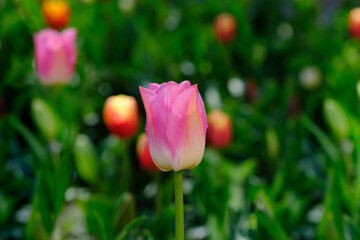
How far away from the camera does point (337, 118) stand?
3.66 ft

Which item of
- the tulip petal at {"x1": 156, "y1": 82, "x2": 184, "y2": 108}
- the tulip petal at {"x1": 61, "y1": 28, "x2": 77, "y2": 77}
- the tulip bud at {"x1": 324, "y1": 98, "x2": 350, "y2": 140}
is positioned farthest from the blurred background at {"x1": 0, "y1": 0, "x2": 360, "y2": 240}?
the tulip petal at {"x1": 156, "y1": 82, "x2": 184, "y2": 108}

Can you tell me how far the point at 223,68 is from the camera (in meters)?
1.65

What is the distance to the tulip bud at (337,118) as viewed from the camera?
111 cm

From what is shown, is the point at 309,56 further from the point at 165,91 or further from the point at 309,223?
the point at 165,91

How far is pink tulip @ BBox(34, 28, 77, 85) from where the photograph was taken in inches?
44.4

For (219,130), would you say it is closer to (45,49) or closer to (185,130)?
(45,49)

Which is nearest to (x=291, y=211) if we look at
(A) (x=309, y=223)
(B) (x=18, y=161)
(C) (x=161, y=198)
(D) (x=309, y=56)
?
(A) (x=309, y=223)

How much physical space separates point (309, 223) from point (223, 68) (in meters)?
0.63

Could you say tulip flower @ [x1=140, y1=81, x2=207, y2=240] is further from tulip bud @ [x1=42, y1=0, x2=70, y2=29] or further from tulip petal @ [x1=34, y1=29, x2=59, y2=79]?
tulip bud @ [x1=42, y1=0, x2=70, y2=29]

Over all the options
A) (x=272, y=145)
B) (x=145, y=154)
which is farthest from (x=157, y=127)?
(x=272, y=145)

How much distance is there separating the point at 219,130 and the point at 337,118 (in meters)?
0.26

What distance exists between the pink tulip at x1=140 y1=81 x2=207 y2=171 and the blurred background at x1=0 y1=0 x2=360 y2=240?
8.0 inches

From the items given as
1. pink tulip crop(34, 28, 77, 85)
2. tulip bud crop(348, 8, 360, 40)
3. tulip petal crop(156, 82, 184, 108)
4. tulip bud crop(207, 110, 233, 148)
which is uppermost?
tulip bud crop(348, 8, 360, 40)

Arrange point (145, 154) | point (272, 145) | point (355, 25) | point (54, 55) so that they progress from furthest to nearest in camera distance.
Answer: point (355, 25) → point (272, 145) → point (54, 55) → point (145, 154)
